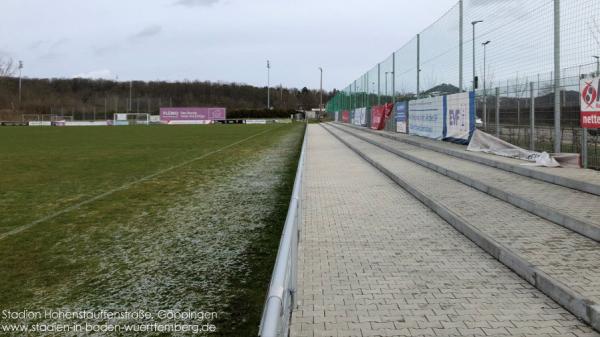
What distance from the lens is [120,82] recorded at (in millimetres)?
148500

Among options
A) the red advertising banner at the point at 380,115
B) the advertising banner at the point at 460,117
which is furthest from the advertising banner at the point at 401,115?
the advertising banner at the point at 460,117

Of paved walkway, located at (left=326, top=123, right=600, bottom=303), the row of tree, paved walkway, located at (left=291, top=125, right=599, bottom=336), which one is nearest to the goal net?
the row of tree

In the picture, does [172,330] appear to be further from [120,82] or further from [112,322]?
[120,82]

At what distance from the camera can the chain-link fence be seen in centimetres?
962

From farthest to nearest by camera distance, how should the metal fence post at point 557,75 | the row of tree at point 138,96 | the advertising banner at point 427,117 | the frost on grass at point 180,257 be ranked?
the row of tree at point 138,96 → the advertising banner at point 427,117 → the metal fence post at point 557,75 → the frost on grass at point 180,257

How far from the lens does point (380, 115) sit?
31141 millimetres

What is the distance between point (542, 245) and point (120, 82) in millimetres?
155690

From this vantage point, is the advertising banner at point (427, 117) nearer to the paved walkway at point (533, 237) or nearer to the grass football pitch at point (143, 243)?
the grass football pitch at point (143, 243)

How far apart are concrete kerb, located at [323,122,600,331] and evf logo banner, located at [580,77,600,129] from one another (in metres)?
3.81

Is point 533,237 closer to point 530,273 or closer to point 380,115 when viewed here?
point 530,273

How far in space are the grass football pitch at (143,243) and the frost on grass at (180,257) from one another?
11 millimetres

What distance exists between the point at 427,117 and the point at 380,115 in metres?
11.0

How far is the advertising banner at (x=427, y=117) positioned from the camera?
18.3 metres

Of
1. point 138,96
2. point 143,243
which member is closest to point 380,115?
point 143,243
